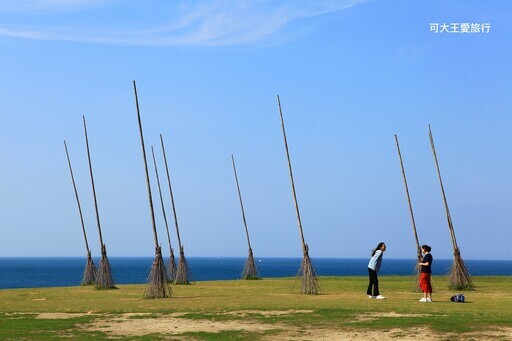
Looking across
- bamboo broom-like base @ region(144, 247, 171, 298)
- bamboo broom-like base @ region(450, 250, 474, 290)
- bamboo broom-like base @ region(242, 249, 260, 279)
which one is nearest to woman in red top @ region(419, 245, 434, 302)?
bamboo broom-like base @ region(450, 250, 474, 290)

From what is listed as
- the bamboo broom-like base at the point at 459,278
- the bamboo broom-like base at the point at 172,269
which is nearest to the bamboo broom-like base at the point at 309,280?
the bamboo broom-like base at the point at 459,278

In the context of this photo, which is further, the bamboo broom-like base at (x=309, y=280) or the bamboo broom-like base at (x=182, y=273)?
the bamboo broom-like base at (x=182, y=273)

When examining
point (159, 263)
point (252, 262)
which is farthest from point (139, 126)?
point (252, 262)

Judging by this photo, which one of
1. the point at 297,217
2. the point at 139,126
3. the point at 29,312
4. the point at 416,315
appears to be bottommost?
the point at 416,315

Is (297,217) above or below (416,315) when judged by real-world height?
above

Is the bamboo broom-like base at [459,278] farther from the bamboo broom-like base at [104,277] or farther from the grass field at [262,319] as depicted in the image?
the bamboo broom-like base at [104,277]

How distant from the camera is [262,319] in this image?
1800 centimetres

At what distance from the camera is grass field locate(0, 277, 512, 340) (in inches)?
610

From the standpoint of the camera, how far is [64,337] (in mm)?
15711

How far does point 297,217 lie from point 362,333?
13.0 meters

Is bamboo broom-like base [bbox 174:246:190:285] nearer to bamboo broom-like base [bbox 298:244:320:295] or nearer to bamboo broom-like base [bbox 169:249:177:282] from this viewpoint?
bamboo broom-like base [bbox 169:249:177:282]

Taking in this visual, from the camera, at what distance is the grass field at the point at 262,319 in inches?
610

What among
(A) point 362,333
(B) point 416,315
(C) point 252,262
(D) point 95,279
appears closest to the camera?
(A) point 362,333

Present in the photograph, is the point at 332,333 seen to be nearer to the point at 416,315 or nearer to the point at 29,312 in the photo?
the point at 416,315
